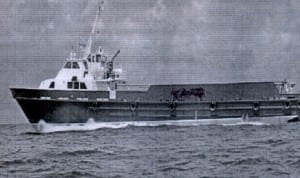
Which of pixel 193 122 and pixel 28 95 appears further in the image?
pixel 193 122

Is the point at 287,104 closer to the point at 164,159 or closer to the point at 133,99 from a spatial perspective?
the point at 133,99

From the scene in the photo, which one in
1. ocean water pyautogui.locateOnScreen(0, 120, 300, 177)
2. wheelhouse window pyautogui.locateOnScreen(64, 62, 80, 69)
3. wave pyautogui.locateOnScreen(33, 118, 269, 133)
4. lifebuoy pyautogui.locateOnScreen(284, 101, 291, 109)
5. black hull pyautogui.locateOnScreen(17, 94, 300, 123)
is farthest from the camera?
lifebuoy pyautogui.locateOnScreen(284, 101, 291, 109)

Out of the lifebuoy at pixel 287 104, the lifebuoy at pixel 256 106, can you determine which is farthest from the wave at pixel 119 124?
the lifebuoy at pixel 287 104

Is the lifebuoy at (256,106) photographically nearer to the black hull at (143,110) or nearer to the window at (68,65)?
the black hull at (143,110)

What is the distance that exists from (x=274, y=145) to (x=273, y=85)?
23.5 m

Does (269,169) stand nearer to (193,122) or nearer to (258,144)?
(258,144)

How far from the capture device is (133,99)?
156 feet

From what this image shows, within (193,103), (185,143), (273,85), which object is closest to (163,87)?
→ (193,103)

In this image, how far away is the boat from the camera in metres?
45.5

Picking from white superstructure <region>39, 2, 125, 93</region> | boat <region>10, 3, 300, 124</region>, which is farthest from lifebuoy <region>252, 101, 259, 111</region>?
white superstructure <region>39, 2, 125, 93</region>

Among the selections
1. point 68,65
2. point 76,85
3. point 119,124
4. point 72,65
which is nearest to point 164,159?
point 119,124

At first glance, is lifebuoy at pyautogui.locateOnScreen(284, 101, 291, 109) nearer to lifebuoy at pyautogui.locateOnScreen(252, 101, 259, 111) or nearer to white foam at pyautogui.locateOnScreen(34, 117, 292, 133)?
white foam at pyautogui.locateOnScreen(34, 117, 292, 133)

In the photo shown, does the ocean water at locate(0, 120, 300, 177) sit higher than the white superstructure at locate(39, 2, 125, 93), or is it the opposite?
the white superstructure at locate(39, 2, 125, 93)

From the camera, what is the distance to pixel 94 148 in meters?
28.1
